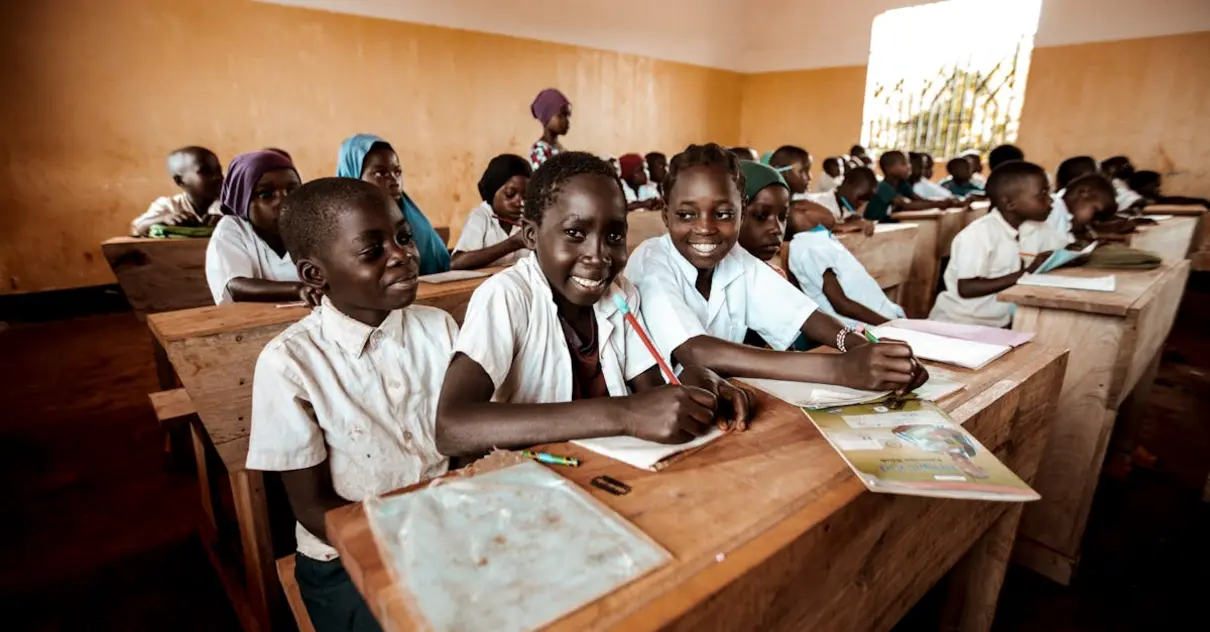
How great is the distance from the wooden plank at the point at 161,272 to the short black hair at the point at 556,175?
2181mm

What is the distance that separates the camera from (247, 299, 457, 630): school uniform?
0.99 m

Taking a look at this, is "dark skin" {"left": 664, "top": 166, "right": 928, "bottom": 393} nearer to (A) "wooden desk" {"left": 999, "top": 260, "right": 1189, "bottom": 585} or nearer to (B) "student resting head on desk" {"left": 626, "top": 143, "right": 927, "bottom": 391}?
(B) "student resting head on desk" {"left": 626, "top": 143, "right": 927, "bottom": 391}

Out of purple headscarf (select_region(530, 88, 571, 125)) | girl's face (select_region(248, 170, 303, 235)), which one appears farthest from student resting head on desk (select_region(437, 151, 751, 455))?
purple headscarf (select_region(530, 88, 571, 125))

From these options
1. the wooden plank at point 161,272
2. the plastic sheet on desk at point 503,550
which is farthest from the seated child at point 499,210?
the plastic sheet on desk at point 503,550

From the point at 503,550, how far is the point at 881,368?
2.46ft

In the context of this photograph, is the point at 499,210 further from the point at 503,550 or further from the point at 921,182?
the point at 921,182

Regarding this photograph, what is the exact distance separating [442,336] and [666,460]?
23.4 inches

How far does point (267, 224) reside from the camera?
2053 millimetres

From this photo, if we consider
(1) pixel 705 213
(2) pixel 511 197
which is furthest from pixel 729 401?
(2) pixel 511 197

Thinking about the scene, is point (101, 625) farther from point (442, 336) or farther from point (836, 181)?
point (836, 181)

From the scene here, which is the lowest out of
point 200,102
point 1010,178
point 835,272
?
point 835,272

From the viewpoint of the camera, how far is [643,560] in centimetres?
58

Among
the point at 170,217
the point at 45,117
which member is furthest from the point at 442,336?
the point at 45,117

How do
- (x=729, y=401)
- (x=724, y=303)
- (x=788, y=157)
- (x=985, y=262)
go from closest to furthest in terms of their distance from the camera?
1. (x=729, y=401)
2. (x=724, y=303)
3. (x=985, y=262)
4. (x=788, y=157)
